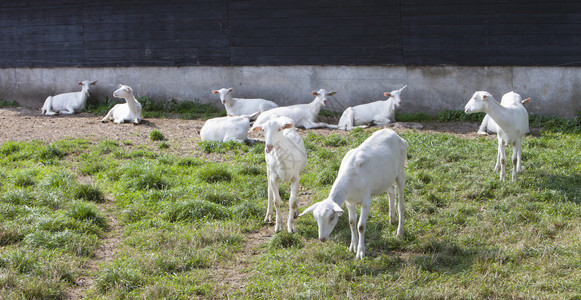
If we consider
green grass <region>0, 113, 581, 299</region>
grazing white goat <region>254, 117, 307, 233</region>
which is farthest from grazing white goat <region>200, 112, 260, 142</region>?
grazing white goat <region>254, 117, 307, 233</region>

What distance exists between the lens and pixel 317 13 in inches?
647

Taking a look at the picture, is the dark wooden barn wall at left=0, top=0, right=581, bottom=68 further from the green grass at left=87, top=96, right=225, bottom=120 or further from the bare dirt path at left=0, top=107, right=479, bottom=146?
the bare dirt path at left=0, top=107, right=479, bottom=146

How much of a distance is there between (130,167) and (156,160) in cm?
87

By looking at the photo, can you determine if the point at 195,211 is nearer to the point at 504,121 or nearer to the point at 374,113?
the point at 504,121

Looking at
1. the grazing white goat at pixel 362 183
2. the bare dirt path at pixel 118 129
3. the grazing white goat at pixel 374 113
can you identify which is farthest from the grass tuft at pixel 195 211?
the grazing white goat at pixel 374 113

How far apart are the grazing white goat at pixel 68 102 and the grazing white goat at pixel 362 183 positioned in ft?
43.0

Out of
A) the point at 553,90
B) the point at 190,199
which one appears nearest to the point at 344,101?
the point at 553,90

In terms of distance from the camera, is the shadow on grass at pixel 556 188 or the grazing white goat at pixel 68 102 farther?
the grazing white goat at pixel 68 102

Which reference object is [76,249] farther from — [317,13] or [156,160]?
[317,13]

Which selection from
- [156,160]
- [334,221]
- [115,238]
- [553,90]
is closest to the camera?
[334,221]

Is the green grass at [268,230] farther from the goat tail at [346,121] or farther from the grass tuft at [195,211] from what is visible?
the goat tail at [346,121]

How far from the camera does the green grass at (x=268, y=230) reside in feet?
19.9

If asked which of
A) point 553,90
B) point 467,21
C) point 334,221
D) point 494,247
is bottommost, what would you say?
point 494,247

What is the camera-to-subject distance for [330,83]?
16.5 m
